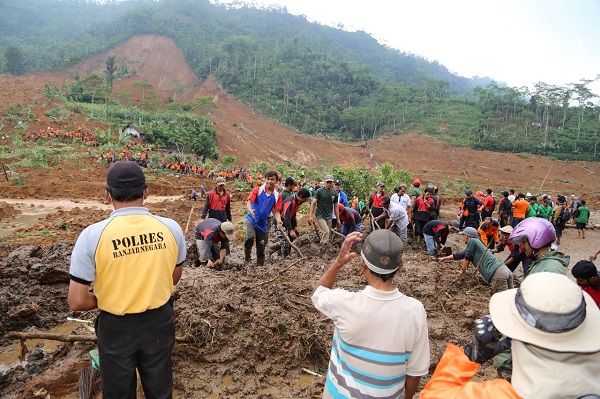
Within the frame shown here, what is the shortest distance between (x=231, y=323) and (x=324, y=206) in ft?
13.3

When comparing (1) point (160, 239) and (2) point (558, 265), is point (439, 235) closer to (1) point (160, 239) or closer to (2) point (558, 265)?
(2) point (558, 265)

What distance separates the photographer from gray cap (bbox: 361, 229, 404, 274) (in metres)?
1.62

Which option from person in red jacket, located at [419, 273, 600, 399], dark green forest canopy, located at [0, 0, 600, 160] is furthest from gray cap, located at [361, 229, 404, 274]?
dark green forest canopy, located at [0, 0, 600, 160]

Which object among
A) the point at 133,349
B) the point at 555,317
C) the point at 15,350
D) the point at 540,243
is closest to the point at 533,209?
the point at 540,243

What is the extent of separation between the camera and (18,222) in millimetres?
11094

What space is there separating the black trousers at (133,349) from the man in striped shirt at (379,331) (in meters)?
0.99

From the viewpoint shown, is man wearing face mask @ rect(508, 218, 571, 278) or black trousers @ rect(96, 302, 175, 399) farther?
man wearing face mask @ rect(508, 218, 571, 278)

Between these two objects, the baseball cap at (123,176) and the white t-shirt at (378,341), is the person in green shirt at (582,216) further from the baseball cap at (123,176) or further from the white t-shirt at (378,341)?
the baseball cap at (123,176)

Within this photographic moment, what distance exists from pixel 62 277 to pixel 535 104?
62.7 metres

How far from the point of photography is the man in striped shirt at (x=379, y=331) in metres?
1.61

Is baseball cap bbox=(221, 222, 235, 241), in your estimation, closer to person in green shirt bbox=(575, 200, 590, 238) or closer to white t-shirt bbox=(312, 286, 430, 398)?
white t-shirt bbox=(312, 286, 430, 398)

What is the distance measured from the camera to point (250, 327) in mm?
3723

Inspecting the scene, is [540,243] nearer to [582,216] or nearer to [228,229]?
[228,229]

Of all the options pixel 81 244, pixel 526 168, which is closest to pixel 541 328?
pixel 81 244
